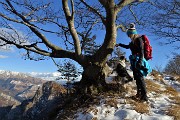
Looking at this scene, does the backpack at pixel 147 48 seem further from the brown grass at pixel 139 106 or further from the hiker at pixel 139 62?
the brown grass at pixel 139 106

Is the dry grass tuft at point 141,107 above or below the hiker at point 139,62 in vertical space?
below

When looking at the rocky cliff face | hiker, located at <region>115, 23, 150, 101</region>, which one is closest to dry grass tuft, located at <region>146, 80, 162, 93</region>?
hiker, located at <region>115, 23, 150, 101</region>

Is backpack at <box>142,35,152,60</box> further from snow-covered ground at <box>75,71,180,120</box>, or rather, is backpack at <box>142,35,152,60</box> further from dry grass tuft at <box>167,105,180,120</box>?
dry grass tuft at <box>167,105,180,120</box>

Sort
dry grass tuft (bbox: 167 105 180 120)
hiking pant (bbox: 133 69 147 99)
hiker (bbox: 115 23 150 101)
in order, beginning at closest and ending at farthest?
1. dry grass tuft (bbox: 167 105 180 120)
2. hiker (bbox: 115 23 150 101)
3. hiking pant (bbox: 133 69 147 99)

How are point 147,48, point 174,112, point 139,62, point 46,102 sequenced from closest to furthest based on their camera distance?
point 174,112 < point 139,62 < point 147,48 < point 46,102

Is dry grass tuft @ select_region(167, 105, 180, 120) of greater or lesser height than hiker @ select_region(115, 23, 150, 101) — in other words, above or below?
below

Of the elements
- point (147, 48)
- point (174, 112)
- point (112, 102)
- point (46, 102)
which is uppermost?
point (147, 48)

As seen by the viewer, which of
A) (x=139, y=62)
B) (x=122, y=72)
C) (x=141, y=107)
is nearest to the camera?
(x=141, y=107)

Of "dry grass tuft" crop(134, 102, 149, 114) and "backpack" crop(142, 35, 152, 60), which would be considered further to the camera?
"backpack" crop(142, 35, 152, 60)

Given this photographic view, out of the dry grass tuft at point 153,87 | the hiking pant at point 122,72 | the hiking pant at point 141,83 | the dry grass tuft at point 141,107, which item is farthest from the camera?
the hiking pant at point 122,72

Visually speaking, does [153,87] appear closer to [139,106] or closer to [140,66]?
[140,66]

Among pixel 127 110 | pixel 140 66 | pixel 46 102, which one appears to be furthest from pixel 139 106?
pixel 46 102

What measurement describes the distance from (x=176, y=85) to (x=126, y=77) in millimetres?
2937

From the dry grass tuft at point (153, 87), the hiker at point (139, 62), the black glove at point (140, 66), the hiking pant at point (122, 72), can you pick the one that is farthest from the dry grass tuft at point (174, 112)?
the hiking pant at point (122, 72)
